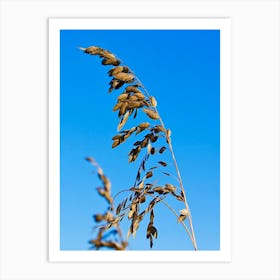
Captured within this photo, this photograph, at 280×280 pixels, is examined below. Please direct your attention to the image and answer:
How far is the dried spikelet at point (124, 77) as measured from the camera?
1822 millimetres

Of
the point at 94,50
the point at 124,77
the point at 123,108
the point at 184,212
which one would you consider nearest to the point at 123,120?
the point at 123,108

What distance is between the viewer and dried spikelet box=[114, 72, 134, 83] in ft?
5.98

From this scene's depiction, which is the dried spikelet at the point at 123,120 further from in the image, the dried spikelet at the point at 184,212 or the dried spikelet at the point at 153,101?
the dried spikelet at the point at 184,212

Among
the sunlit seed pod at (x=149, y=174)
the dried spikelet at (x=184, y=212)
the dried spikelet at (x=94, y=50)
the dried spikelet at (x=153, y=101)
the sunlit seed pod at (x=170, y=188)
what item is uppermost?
the dried spikelet at (x=94, y=50)

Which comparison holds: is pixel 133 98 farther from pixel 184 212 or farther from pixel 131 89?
pixel 184 212

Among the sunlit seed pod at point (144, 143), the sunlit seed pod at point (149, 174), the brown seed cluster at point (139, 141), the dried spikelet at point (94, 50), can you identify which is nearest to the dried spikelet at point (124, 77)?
the brown seed cluster at point (139, 141)

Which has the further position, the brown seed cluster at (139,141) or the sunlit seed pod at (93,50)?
the sunlit seed pod at (93,50)

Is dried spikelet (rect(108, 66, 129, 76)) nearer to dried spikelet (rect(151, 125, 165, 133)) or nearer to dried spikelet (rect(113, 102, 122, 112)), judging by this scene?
dried spikelet (rect(113, 102, 122, 112))

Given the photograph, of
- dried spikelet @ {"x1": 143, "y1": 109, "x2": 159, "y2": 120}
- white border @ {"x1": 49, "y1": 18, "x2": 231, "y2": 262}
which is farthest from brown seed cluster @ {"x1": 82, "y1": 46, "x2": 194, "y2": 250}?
white border @ {"x1": 49, "y1": 18, "x2": 231, "y2": 262}
